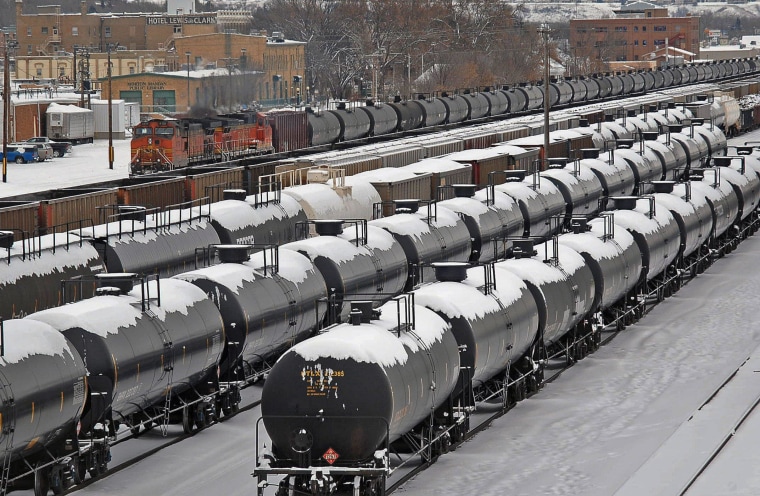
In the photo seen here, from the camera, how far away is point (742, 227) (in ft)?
189

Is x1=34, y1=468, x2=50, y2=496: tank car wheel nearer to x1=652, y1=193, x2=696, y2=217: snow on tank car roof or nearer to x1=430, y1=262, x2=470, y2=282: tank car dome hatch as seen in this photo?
x1=430, y1=262, x2=470, y2=282: tank car dome hatch

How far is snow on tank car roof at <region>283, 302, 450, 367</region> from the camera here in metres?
20.1

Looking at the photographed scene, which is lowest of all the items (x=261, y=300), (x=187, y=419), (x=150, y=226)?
(x=187, y=419)

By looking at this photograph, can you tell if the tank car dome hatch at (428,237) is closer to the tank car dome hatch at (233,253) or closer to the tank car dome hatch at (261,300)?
the tank car dome hatch at (261,300)

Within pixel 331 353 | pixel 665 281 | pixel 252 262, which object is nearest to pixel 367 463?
pixel 331 353

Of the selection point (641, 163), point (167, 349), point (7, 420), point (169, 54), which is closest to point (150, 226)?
point (167, 349)

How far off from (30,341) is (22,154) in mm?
67318

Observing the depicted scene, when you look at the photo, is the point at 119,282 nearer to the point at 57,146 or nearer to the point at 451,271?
the point at 451,271

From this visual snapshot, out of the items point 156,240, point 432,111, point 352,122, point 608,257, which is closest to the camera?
point 156,240

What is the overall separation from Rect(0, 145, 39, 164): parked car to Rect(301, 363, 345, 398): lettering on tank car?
226 ft

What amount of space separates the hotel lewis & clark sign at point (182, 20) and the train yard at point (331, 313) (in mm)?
124560

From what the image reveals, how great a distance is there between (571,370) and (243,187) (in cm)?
1944

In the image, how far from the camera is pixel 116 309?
2341 cm

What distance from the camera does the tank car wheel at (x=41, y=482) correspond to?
851 inches
